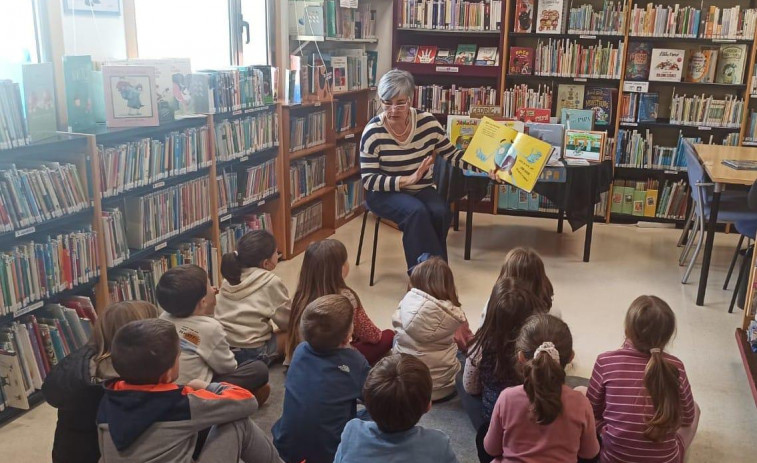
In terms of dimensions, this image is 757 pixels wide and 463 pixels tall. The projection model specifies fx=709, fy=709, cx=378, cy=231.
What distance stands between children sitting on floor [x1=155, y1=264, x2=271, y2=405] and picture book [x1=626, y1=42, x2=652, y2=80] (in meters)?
4.76

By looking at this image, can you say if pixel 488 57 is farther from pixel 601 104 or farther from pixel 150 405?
pixel 150 405

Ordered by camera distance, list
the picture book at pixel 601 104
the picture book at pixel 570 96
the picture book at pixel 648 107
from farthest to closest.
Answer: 1. the picture book at pixel 570 96
2. the picture book at pixel 601 104
3. the picture book at pixel 648 107

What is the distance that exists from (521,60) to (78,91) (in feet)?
13.5

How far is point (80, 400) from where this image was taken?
2098 millimetres

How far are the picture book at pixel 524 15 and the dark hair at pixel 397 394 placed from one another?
198 inches

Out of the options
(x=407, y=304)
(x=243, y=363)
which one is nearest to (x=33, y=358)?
(x=243, y=363)

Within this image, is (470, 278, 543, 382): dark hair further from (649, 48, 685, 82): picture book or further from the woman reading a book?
(649, 48, 685, 82): picture book

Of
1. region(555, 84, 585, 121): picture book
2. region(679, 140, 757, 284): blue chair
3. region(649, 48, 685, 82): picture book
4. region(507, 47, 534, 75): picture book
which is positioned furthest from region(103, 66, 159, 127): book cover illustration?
region(649, 48, 685, 82): picture book

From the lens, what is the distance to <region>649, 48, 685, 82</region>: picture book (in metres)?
6.02

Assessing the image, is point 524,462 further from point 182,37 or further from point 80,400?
point 182,37

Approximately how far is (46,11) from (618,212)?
16.1 ft

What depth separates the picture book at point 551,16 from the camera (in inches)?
240

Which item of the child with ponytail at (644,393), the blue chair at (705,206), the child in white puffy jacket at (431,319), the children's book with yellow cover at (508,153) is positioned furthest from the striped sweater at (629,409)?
the blue chair at (705,206)

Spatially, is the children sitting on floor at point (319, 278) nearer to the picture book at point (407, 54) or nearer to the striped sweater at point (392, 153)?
the striped sweater at point (392, 153)
